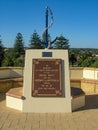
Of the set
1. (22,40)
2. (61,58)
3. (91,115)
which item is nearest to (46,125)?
(91,115)

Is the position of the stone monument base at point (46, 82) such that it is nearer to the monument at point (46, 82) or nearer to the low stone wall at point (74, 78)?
the monument at point (46, 82)

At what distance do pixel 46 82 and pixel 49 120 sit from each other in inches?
64.2

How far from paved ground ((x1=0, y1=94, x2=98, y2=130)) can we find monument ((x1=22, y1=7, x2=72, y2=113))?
0.37 metres

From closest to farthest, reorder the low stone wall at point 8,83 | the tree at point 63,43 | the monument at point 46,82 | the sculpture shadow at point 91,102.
Answer: the monument at point 46,82
the sculpture shadow at point 91,102
the low stone wall at point 8,83
the tree at point 63,43

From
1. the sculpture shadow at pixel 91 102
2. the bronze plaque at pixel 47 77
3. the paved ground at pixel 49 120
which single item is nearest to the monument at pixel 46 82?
the bronze plaque at pixel 47 77

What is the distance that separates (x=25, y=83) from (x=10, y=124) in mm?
1947

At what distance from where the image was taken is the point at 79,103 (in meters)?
10.0

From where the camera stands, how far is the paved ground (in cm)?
776

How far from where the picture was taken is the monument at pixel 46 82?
9438 mm

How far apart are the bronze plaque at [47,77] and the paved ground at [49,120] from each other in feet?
2.63

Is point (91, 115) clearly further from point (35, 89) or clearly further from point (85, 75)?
point (85, 75)

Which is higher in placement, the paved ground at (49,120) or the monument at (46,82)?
the monument at (46,82)

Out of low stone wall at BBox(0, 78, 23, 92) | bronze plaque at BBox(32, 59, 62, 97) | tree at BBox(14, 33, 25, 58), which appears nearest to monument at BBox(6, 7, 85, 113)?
bronze plaque at BBox(32, 59, 62, 97)

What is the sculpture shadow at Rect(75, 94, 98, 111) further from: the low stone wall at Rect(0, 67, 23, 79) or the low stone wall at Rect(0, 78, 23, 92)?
the low stone wall at Rect(0, 67, 23, 79)
